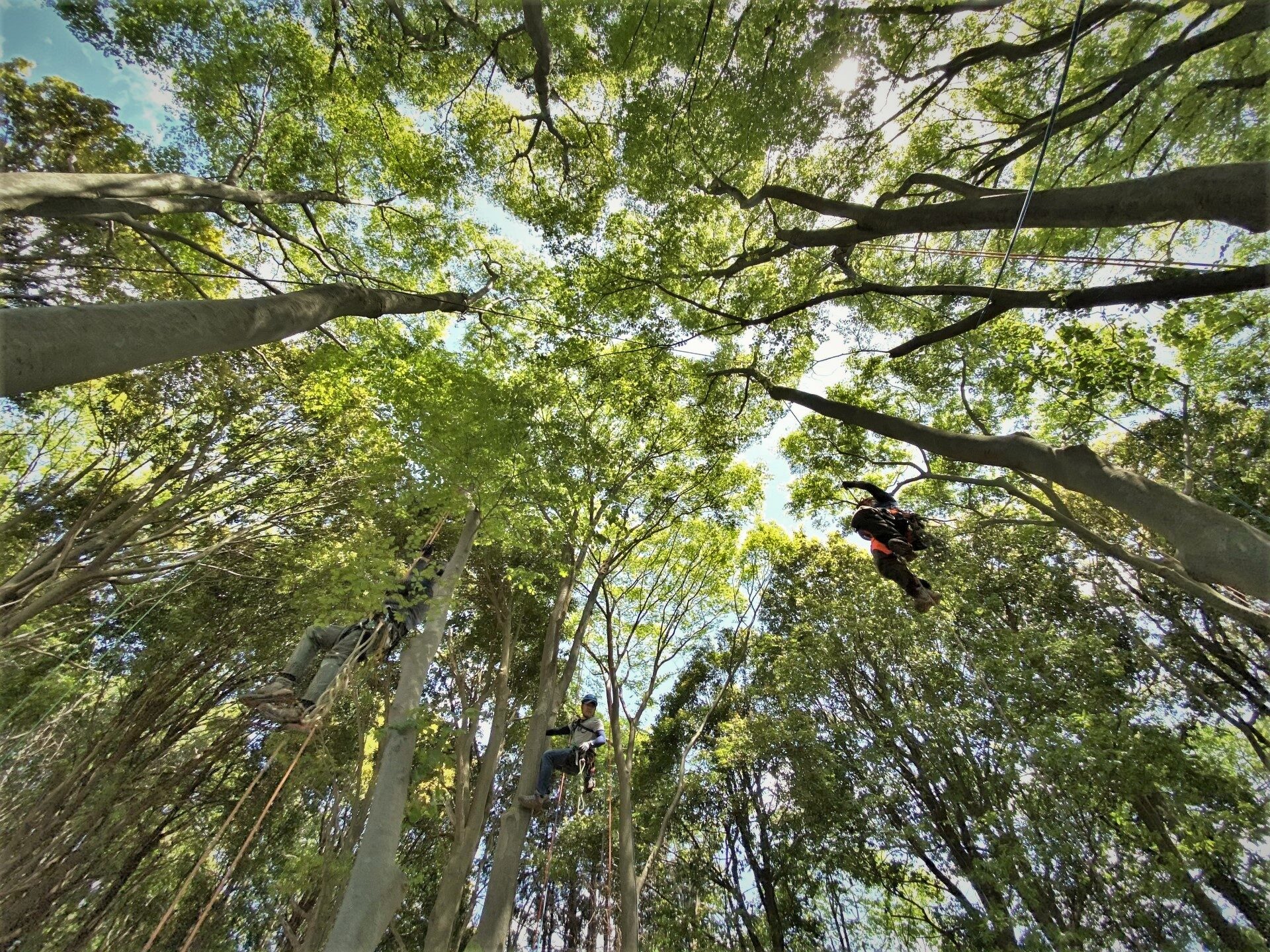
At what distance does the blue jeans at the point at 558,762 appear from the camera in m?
5.46

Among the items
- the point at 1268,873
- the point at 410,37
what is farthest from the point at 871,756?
the point at 410,37

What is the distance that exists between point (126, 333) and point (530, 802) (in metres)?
4.80

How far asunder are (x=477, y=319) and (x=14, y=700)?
744 centimetres

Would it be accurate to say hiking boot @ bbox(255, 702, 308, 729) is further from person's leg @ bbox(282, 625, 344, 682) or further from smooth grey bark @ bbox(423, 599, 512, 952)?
smooth grey bark @ bbox(423, 599, 512, 952)

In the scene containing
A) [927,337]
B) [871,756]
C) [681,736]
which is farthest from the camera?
[681,736]

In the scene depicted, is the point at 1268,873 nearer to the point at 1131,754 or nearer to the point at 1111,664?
the point at 1131,754

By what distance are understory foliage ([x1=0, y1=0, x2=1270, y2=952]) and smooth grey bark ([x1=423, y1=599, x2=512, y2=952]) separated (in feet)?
0.17

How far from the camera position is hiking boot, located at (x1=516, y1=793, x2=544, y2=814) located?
4.75 meters

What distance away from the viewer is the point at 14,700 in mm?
6051

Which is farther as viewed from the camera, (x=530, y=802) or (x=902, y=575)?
(x=530, y=802)

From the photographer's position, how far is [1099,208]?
2.83 meters

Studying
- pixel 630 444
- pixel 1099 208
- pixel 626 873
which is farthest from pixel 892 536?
pixel 626 873

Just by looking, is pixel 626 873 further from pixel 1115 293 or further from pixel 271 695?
pixel 1115 293

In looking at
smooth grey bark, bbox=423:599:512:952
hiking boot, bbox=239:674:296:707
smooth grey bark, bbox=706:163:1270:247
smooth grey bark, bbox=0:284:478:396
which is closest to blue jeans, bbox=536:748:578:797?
smooth grey bark, bbox=423:599:512:952
